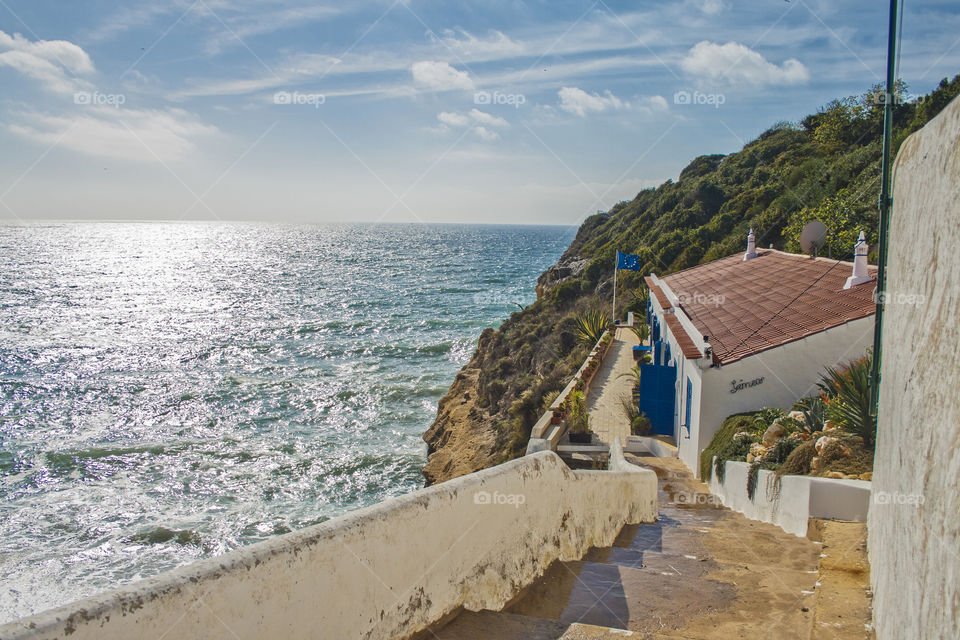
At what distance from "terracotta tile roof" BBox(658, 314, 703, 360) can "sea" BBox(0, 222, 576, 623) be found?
1012cm

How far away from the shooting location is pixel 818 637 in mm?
3809

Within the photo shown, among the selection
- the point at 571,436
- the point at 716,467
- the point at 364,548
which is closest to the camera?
the point at 364,548

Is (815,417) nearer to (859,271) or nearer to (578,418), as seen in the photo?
(859,271)

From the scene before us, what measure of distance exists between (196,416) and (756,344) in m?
25.1

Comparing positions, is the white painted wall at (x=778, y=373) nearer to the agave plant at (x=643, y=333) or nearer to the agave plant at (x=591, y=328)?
the agave plant at (x=643, y=333)

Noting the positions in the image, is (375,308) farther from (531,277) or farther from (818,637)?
(818,637)

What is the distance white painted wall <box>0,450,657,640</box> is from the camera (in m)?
2.49

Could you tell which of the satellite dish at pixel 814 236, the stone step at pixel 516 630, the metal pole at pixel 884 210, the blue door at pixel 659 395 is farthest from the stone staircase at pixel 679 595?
the satellite dish at pixel 814 236

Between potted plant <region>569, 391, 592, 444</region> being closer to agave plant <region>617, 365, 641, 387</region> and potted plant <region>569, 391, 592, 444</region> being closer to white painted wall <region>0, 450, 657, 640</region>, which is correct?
agave plant <region>617, 365, 641, 387</region>

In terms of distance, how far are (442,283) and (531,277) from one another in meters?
15.5

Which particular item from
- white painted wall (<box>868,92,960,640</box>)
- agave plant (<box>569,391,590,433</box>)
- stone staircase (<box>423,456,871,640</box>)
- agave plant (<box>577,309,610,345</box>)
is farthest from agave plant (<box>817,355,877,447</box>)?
agave plant (<box>577,309,610,345</box>)

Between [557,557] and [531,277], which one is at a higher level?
[531,277]

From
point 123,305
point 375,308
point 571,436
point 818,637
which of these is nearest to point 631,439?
point 571,436

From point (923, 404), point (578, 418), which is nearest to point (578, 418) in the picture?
point (578, 418)
